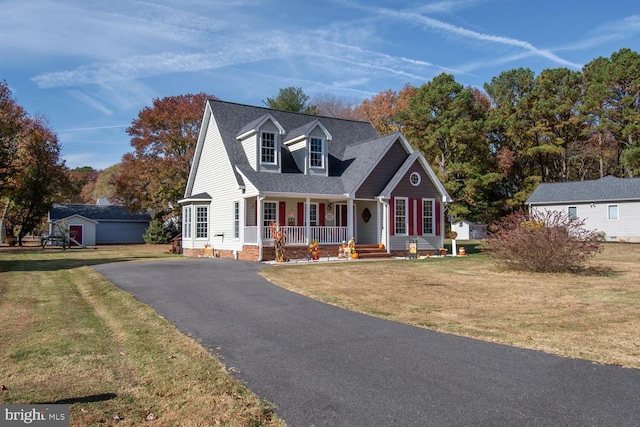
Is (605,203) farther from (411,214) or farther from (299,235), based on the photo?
(299,235)

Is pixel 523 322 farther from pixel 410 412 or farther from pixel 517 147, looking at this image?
pixel 517 147

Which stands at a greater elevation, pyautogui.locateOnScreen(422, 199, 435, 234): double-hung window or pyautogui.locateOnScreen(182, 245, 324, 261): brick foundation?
pyautogui.locateOnScreen(422, 199, 435, 234): double-hung window

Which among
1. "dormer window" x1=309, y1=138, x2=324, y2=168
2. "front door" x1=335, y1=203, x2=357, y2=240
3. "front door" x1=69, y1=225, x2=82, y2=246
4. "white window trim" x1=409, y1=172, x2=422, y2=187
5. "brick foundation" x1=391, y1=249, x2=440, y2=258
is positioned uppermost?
"dormer window" x1=309, y1=138, x2=324, y2=168

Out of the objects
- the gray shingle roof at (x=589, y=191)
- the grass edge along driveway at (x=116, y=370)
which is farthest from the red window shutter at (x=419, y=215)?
the gray shingle roof at (x=589, y=191)

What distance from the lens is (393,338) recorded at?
23.5 ft

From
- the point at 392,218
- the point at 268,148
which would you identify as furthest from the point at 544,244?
the point at 268,148

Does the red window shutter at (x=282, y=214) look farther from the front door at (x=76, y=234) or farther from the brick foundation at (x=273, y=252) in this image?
the front door at (x=76, y=234)

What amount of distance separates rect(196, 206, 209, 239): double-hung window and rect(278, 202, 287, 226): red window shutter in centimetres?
555

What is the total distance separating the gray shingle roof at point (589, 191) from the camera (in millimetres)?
34906

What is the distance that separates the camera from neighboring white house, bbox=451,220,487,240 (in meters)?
44.8

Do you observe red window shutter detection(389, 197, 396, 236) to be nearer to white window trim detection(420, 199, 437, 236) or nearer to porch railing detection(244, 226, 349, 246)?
white window trim detection(420, 199, 437, 236)

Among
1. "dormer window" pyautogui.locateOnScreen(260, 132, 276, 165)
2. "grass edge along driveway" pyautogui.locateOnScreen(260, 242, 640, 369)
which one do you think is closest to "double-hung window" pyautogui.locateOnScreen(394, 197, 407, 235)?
"grass edge along driveway" pyautogui.locateOnScreen(260, 242, 640, 369)

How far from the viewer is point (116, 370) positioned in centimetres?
556

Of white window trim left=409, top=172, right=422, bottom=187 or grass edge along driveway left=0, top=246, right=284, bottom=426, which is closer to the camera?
grass edge along driveway left=0, top=246, right=284, bottom=426
